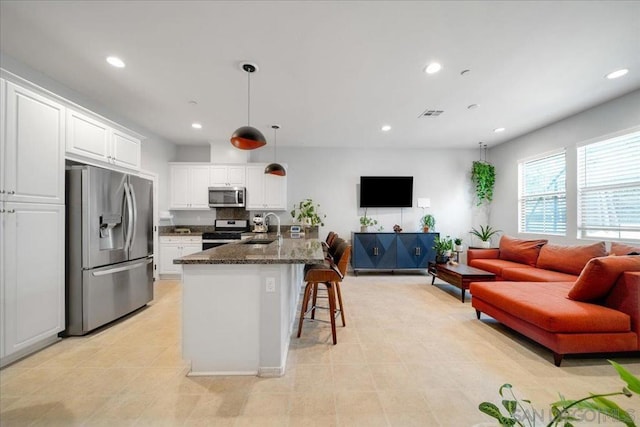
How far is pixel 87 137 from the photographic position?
110 inches

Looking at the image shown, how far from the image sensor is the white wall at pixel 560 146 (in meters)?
3.39

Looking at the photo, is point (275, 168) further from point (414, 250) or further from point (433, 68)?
point (414, 250)

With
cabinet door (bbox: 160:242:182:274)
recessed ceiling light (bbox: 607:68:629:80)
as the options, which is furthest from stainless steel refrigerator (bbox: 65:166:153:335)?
recessed ceiling light (bbox: 607:68:629:80)

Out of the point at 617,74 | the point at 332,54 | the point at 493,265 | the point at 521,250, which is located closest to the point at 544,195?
the point at 521,250

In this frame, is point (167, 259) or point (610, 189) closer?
point (610, 189)

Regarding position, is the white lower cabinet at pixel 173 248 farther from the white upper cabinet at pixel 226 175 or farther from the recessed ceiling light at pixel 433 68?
the recessed ceiling light at pixel 433 68

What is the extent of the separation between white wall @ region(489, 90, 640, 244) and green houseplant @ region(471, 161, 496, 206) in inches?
3.8

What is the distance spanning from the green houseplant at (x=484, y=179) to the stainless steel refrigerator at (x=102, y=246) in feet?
19.8

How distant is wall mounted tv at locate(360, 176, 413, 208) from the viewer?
5699 mm

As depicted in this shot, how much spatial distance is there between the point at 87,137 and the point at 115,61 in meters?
0.83

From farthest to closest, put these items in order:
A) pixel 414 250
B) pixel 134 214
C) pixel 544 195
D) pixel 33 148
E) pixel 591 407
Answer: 1. pixel 414 250
2. pixel 544 195
3. pixel 134 214
4. pixel 33 148
5. pixel 591 407

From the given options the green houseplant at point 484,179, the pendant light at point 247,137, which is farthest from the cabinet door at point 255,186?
the green houseplant at point 484,179

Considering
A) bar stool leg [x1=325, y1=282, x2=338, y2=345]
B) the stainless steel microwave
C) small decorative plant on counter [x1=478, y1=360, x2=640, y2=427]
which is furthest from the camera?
the stainless steel microwave

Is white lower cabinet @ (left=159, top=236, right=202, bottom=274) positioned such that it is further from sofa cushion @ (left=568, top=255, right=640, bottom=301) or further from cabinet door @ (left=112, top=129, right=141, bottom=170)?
sofa cushion @ (left=568, top=255, right=640, bottom=301)
